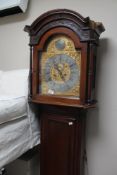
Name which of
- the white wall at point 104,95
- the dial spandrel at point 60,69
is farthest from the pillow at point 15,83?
the white wall at point 104,95

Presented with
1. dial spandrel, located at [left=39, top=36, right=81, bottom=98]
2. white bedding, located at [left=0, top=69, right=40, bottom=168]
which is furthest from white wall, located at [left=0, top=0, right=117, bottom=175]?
white bedding, located at [left=0, top=69, right=40, bottom=168]

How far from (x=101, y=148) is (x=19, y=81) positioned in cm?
84

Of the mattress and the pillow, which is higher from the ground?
the pillow

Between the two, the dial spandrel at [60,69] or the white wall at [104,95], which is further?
the white wall at [104,95]

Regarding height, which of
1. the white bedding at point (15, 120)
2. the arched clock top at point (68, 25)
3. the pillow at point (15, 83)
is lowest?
the white bedding at point (15, 120)

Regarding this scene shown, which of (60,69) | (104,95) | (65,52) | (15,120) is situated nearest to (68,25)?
(65,52)

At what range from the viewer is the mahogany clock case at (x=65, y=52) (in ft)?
4.28

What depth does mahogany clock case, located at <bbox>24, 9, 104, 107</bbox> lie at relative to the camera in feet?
4.28

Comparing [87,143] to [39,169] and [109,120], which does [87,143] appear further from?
[39,169]

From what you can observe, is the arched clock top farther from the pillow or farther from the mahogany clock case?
the pillow

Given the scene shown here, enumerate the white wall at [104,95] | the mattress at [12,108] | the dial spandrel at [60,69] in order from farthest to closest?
the white wall at [104,95]
the dial spandrel at [60,69]
the mattress at [12,108]

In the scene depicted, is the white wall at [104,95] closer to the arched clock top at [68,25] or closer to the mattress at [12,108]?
the arched clock top at [68,25]

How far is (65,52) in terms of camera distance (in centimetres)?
141

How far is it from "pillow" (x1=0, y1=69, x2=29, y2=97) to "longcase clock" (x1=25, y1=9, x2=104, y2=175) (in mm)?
60
